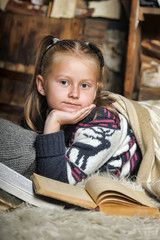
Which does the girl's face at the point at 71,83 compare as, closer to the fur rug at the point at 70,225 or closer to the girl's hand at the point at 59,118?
the girl's hand at the point at 59,118

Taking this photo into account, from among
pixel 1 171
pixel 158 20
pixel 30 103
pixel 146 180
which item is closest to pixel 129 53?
pixel 158 20

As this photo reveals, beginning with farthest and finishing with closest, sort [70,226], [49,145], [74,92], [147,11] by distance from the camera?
[147,11] < [74,92] < [49,145] < [70,226]

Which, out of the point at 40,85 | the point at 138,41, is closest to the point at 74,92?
the point at 40,85

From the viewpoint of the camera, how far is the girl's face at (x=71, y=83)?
1.14 metres

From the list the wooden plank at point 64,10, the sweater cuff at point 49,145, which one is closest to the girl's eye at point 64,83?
the sweater cuff at point 49,145

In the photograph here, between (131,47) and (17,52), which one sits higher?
(131,47)

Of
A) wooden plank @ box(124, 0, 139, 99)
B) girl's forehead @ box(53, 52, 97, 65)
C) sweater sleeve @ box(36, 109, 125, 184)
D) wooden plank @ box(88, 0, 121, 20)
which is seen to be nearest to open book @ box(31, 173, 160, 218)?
sweater sleeve @ box(36, 109, 125, 184)

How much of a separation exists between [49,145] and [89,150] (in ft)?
0.49

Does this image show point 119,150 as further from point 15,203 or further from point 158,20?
point 158,20

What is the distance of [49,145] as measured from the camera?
1021 millimetres

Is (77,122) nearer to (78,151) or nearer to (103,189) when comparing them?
(78,151)

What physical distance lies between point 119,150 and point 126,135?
8 cm

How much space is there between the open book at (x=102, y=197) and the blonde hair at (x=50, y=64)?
0.45 meters

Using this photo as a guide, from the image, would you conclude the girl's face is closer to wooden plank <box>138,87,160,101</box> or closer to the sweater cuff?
the sweater cuff
